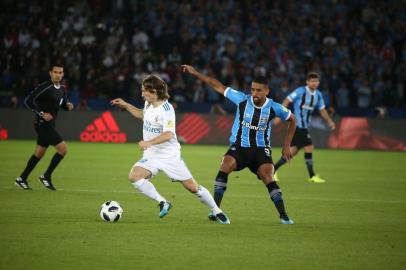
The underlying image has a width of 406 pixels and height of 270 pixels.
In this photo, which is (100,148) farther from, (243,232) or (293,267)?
(293,267)

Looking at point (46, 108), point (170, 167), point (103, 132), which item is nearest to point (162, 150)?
point (170, 167)

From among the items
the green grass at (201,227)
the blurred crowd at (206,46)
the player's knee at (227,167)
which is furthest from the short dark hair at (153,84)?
the blurred crowd at (206,46)

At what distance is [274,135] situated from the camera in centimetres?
2753

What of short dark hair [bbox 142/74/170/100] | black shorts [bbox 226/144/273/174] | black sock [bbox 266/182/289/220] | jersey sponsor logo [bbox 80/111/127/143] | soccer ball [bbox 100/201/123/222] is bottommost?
jersey sponsor logo [bbox 80/111/127/143]

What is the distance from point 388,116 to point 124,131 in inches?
365

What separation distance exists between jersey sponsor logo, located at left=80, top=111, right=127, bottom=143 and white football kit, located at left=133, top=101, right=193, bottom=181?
57.9 ft

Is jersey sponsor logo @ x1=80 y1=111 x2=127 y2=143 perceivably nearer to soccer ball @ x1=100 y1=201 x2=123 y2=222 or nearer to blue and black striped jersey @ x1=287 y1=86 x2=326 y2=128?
blue and black striped jersey @ x1=287 y1=86 x2=326 y2=128

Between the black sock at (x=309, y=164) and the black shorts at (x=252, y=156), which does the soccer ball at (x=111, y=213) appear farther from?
the black sock at (x=309, y=164)

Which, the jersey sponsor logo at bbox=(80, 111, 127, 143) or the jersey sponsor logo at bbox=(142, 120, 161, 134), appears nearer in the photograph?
the jersey sponsor logo at bbox=(142, 120, 161, 134)

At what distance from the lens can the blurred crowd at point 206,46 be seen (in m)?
28.6

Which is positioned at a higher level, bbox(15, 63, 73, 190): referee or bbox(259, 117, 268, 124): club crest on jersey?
bbox(259, 117, 268, 124): club crest on jersey

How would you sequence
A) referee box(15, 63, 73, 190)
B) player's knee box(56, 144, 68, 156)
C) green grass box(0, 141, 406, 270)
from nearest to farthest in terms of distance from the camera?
green grass box(0, 141, 406, 270) → referee box(15, 63, 73, 190) → player's knee box(56, 144, 68, 156)

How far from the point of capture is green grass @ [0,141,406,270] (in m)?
7.84

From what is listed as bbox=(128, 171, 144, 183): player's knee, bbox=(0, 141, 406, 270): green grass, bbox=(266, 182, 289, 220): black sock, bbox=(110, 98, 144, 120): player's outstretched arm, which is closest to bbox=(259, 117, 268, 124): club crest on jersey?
bbox=(266, 182, 289, 220): black sock
